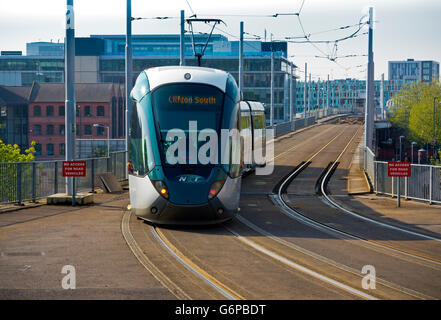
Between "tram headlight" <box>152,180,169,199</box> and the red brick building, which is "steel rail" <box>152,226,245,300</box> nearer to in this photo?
"tram headlight" <box>152,180,169,199</box>

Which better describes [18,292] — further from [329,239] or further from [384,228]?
[384,228]

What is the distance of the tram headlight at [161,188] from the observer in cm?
1448

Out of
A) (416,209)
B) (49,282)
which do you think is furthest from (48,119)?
(49,282)

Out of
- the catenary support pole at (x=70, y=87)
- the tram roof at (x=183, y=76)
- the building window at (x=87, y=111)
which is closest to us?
the tram roof at (x=183, y=76)

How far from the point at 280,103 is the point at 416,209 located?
107193 millimetres

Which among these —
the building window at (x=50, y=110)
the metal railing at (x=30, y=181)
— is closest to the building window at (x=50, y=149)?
the building window at (x=50, y=110)

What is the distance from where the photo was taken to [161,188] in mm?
14516

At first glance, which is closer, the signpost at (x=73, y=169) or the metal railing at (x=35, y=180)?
the signpost at (x=73, y=169)

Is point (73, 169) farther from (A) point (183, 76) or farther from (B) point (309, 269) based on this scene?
(B) point (309, 269)

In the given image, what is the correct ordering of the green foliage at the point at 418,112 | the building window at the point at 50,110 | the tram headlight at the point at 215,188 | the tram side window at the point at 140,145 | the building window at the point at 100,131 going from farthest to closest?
the building window at the point at 100,131 < the building window at the point at 50,110 < the green foliage at the point at 418,112 < the tram side window at the point at 140,145 < the tram headlight at the point at 215,188

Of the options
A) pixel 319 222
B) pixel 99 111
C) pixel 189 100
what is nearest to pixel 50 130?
pixel 99 111

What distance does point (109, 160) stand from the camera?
84.8 ft

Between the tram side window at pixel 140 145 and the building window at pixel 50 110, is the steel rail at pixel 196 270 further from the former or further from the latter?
the building window at pixel 50 110

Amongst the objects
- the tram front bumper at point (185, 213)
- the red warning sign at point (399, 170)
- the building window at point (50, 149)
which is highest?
the red warning sign at point (399, 170)
